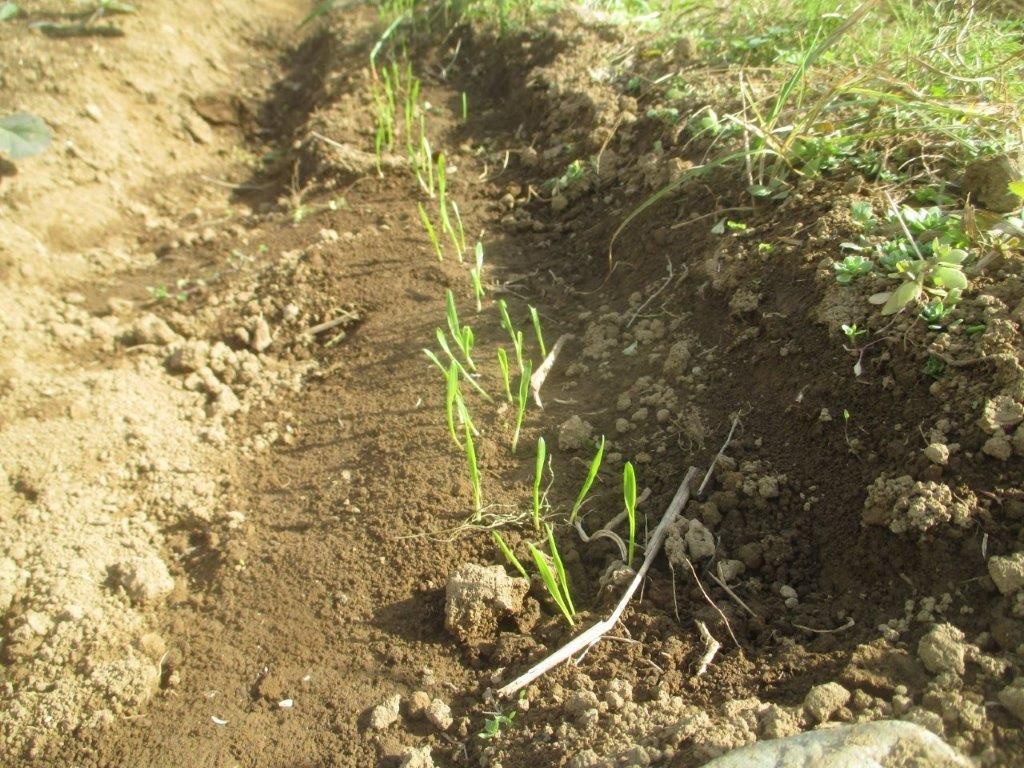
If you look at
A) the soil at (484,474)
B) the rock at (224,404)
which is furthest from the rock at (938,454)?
the rock at (224,404)

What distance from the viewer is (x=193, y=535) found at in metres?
1.97

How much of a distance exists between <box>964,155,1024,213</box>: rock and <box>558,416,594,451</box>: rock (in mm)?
1065

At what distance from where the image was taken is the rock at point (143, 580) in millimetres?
1805

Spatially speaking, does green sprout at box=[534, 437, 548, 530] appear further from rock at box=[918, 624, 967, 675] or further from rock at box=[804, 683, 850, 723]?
rock at box=[918, 624, 967, 675]

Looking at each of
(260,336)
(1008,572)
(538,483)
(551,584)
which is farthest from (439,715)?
(260,336)

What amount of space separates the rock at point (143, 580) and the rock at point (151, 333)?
2.79ft

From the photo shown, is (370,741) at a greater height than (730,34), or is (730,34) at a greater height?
(730,34)

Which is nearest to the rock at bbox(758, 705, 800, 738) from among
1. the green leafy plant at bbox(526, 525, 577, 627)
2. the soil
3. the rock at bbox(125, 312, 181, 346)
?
the soil

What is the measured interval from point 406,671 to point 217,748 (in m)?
0.38

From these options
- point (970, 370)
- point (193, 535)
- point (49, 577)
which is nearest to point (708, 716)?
point (970, 370)

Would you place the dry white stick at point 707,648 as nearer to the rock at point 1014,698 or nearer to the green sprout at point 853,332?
the rock at point 1014,698

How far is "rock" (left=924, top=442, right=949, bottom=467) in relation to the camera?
1482 millimetres

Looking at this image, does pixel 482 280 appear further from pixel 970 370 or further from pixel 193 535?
pixel 970 370

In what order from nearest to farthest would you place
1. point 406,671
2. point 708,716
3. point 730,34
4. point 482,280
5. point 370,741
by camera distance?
1. point 708,716
2. point 370,741
3. point 406,671
4. point 482,280
5. point 730,34
